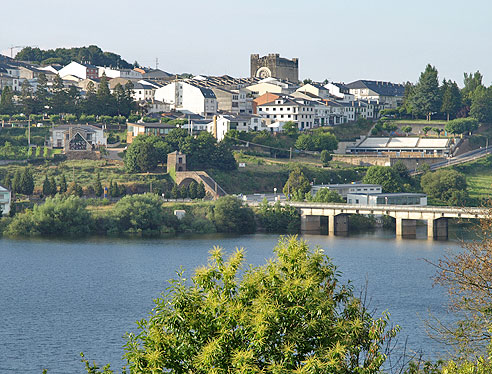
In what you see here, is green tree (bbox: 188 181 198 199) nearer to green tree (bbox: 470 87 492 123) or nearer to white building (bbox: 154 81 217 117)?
white building (bbox: 154 81 217 117)

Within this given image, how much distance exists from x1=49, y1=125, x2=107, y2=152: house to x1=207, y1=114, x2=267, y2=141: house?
11390mm

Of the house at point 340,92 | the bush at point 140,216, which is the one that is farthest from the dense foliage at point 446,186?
the house at point 340,92

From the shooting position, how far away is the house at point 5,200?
62.7 m

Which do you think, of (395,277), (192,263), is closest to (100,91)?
(192,263)

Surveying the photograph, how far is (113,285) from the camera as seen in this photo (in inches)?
1650

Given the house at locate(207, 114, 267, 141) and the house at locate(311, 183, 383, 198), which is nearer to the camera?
the house at locate(311, 183, 383, 198)

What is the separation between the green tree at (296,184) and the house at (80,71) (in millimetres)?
41958

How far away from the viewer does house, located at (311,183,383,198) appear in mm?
72375

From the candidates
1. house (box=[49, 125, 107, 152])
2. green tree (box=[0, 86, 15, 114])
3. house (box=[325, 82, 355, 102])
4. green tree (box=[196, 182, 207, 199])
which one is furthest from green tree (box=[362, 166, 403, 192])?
green tree (box=[0, 86, 15, 114])

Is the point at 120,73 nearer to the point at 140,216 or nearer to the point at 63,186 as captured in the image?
the point at 63,186

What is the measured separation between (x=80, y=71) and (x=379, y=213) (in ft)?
181

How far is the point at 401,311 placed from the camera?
35.6 meters

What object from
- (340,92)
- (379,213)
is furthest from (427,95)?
(379,213)

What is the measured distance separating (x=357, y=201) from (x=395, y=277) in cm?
2713
